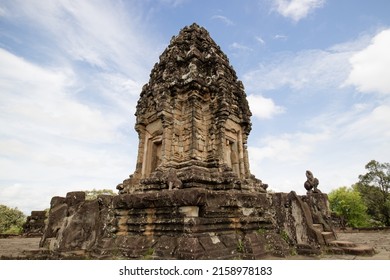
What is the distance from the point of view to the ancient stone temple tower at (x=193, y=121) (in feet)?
21.1

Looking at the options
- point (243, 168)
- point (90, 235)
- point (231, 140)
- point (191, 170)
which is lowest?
point (90, 235)

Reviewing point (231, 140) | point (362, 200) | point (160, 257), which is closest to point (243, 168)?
point (231, 140)

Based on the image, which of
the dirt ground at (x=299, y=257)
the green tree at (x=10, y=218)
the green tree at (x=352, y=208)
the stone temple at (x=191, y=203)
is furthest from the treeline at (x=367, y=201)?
the green tree at (x=10, y=218)

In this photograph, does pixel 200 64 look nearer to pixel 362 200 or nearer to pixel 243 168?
pixel 243 168

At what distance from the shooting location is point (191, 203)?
4.61 m

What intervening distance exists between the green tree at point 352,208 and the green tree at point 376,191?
78.9 inches

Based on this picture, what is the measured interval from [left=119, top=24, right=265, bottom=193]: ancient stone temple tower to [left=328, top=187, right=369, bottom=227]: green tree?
26859mm

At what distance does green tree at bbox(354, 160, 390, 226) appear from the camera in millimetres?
29344

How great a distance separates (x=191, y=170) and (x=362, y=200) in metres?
33.7

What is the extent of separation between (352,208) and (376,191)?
5085 millimetres

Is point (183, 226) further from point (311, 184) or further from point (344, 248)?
point (311, 184)

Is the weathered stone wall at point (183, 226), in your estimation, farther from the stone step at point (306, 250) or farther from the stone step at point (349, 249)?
the stone step at point (349, 249)

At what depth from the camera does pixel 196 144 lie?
688 cm

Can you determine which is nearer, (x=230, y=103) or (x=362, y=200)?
(x=230, y=103)
